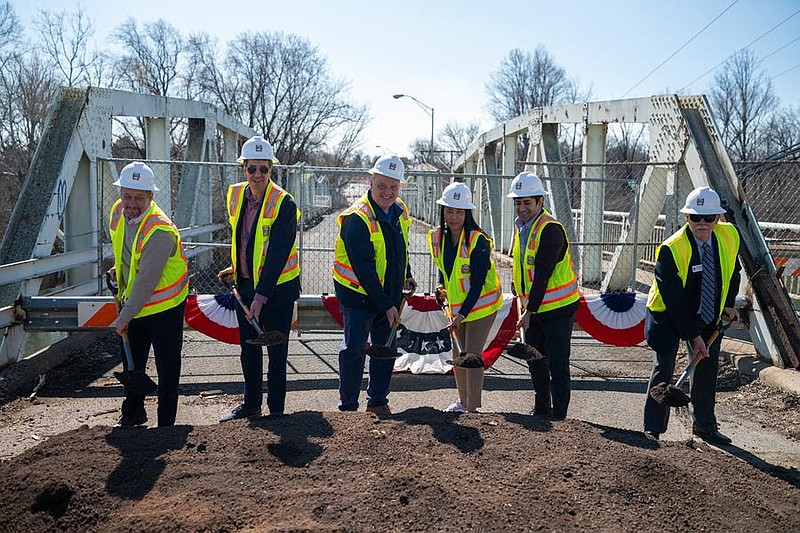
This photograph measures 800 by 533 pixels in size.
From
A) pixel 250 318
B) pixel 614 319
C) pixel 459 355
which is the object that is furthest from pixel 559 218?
pixel 250 318

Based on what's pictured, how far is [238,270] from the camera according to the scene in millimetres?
5504

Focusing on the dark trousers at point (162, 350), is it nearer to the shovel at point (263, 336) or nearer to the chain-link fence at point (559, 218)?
the shovel at point (263, 336)

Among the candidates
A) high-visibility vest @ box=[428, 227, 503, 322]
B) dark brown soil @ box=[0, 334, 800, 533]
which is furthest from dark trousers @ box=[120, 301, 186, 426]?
high-visibility vest @ box=[428, 227, 503, 322]

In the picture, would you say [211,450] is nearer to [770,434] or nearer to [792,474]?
[792,474]

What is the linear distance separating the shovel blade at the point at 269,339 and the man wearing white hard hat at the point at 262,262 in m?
0.09

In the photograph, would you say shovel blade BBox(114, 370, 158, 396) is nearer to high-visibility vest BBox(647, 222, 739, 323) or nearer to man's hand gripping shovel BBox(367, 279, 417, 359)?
man's hand gripping shovel BBox(367, 279, 417, 359)

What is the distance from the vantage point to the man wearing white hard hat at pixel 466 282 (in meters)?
5.46

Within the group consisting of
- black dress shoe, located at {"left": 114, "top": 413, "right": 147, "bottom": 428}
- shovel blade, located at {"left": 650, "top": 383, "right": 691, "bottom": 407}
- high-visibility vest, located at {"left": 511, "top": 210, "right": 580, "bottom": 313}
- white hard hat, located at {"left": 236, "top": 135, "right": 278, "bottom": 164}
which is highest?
white hard hat, located at {"left": 236, "top": 135, "right": 278, "bottom": 164}

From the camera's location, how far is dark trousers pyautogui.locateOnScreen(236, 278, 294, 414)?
17.8 ft

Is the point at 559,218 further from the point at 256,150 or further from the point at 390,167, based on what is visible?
the point at 256,150

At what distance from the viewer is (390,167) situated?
523 cm

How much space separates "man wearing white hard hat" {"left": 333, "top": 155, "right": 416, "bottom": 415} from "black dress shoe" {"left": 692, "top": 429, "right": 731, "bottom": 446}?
7.63ft

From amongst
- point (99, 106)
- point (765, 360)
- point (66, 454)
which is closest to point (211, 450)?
point (66, 454)

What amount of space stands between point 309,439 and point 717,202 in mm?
3175
